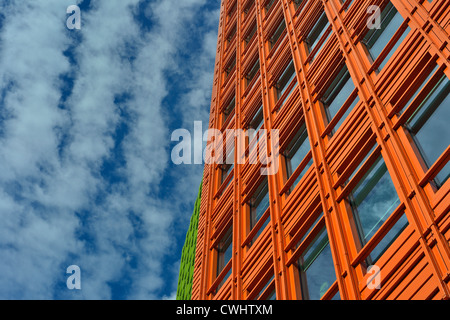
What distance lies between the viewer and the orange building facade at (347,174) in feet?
40.8

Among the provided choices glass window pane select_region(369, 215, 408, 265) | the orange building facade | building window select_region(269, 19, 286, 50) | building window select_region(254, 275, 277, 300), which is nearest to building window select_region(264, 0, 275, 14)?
building window select_region(269, 19, 286, 50)

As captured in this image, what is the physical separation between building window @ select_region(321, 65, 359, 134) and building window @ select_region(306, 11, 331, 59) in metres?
4.07

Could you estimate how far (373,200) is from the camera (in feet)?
47.7

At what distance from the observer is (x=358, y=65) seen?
1825cm

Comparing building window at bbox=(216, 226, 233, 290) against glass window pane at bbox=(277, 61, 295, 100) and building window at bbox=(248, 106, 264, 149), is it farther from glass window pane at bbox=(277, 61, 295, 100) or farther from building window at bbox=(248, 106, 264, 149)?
glass window pane at bbox=(277, 61, 295, 100)

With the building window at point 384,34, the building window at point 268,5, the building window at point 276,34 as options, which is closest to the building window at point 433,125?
the building window at point 384,34

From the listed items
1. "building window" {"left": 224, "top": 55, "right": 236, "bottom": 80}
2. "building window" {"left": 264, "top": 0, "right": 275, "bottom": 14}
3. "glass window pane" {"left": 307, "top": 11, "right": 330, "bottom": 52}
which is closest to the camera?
"glass window pane" {"left": 307, "top": 11, "right": 330, "bottom": 52}

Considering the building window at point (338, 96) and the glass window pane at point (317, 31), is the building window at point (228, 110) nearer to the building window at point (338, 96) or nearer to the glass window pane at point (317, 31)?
the glass window pane at point (317, 31)

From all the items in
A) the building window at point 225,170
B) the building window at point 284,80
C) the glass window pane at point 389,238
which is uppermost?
the building window at point 284,80

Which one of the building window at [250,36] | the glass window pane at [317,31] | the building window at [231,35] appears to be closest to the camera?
the glass window pane at [317,31]

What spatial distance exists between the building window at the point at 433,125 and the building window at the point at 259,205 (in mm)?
8432

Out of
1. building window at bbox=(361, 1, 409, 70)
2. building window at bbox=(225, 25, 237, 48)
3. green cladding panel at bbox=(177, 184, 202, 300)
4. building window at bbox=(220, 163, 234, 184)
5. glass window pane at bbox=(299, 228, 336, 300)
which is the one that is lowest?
glass window pane at bbox=(299, 228, 336, 300)

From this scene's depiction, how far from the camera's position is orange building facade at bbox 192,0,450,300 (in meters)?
12.4
